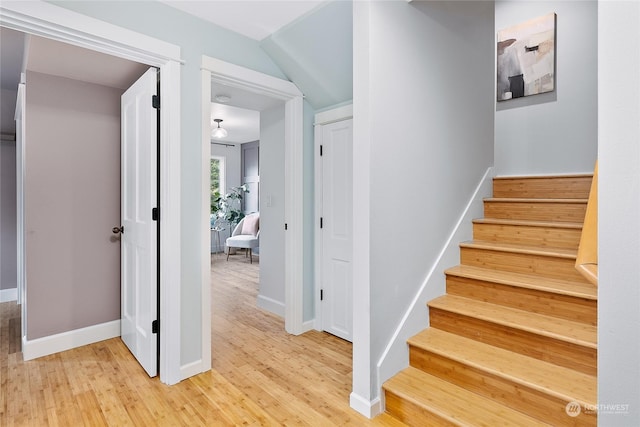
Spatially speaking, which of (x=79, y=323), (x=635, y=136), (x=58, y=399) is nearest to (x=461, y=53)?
(x=635, y=136)

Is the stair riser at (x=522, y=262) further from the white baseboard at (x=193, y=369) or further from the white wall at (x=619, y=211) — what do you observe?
the white baseboard at (x=193, y=369)

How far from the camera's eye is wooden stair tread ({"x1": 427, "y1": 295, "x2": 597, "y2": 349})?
1.62m

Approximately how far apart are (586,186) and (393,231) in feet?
6.19

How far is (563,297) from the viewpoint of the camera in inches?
71.5

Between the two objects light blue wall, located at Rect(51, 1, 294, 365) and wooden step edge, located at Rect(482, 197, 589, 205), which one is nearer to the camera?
light blue wall, located at Rect(51, 1, 294, 365)

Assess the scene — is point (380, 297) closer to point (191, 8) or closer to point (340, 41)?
point (340, 41)

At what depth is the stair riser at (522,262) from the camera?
6.56ft

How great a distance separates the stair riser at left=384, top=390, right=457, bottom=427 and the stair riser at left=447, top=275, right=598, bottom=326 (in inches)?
31.3

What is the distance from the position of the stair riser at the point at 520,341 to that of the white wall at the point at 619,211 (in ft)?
2.63

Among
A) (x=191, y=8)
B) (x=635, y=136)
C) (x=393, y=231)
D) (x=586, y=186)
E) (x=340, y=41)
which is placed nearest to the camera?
(x=635, y=136)

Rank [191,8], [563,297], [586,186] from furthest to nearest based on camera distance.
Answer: [586,186] → [191,8] → [563,297]

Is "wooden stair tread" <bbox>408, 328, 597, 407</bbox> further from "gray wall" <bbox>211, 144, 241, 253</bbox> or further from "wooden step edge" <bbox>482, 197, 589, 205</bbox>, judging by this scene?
"gray wall" <bbox>211, 144, 241, 253</bbox>

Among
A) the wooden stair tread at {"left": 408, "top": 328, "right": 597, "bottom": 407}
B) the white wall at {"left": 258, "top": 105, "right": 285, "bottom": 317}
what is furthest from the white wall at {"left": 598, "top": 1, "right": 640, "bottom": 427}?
the white wall at {"left": 258, "top": 105, "right": 285, "bottom": 317}

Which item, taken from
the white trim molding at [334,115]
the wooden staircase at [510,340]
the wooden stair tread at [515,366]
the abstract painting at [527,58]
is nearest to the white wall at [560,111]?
the abstract painting at [527,58]
